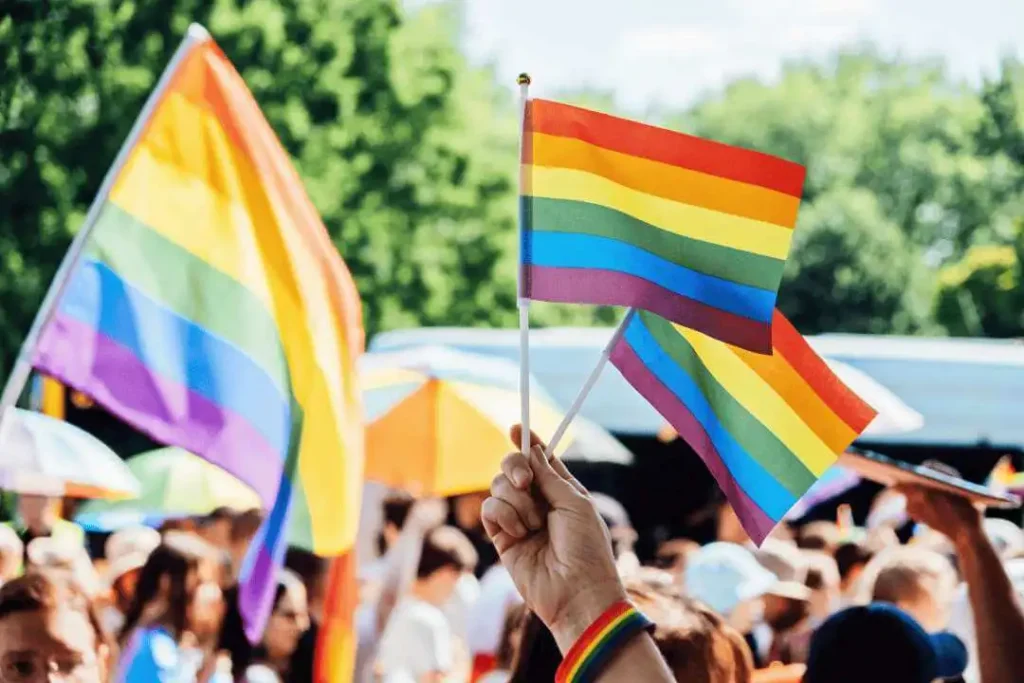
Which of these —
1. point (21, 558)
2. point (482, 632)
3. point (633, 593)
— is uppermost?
point (633, 593)

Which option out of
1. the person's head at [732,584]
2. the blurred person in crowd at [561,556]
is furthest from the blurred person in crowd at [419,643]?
the blurred person in crowd at [561,556]

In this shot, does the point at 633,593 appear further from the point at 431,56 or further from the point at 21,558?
the point at 431,56

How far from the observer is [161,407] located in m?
4.56

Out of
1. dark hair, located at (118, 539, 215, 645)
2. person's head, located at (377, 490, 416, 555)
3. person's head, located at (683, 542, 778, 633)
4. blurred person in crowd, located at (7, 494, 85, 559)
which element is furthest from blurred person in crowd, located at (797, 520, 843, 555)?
dark hair, located at (118, 539, 215, 645)

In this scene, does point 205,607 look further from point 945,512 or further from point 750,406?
point 945,512

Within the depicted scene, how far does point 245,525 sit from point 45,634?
11.3 feet

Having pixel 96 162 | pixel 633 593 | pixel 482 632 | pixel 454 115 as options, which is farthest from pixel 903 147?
pixel 633 593

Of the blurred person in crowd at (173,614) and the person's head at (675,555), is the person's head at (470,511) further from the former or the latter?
the blurred person in crowd at (173,614)

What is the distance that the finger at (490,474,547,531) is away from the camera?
2.46m

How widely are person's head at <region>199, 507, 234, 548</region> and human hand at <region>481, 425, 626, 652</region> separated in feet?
16.2

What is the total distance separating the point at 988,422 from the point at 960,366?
511mm

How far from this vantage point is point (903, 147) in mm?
55781

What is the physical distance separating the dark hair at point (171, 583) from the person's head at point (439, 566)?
6.40 ft

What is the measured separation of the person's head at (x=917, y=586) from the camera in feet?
19.1
